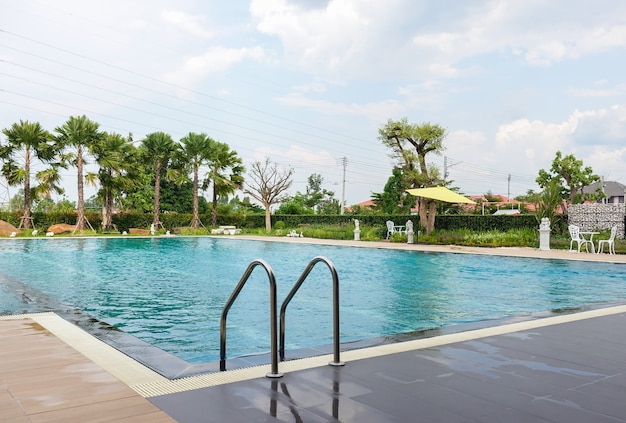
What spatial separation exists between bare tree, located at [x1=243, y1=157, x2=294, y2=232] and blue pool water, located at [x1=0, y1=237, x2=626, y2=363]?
63.1 feet

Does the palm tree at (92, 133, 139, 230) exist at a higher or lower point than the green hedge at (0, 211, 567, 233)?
higher

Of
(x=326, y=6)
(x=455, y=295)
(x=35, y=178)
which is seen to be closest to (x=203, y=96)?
(x=35, y=178)

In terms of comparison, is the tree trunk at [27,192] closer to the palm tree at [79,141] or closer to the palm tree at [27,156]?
the palm tree at [27,156]

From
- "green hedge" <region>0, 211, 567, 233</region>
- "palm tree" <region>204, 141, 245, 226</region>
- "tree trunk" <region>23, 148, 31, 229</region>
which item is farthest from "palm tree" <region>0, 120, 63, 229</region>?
"palm tree" <region>204, 141, 245, 226</region>

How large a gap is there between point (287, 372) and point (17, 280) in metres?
9.55

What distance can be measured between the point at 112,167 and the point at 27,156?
4.81 meters

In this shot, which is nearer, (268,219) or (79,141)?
(79,141)

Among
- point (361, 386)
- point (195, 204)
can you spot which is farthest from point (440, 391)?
point (195, 204)

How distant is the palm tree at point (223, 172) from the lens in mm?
37188

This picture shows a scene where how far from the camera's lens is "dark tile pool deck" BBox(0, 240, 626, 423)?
3.14 metres

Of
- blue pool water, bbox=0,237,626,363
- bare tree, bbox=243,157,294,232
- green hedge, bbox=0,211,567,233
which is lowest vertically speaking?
blue pool water, bbox=0,237,626,363

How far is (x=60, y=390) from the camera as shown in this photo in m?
3.58

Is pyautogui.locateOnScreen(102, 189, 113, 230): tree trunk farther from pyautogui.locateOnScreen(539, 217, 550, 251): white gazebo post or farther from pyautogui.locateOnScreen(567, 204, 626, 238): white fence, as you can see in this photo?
pyautogui.locateOnScreen(567, 204, 626, 238): white fence

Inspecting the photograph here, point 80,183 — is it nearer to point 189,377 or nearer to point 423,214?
point 423,214
